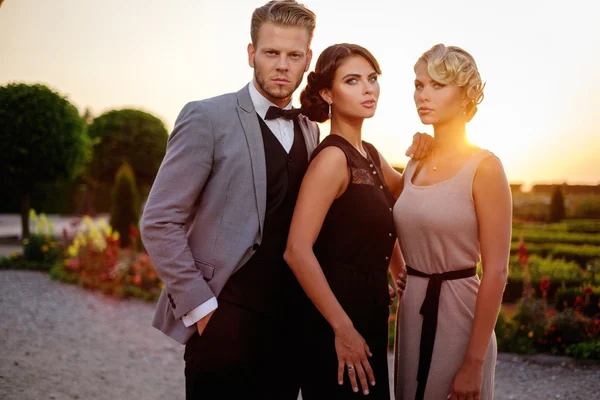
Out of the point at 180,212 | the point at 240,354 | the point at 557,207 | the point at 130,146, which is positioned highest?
the point at 180,212

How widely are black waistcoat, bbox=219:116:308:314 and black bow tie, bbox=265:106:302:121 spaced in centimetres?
17

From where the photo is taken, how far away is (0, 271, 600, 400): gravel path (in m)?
5.39

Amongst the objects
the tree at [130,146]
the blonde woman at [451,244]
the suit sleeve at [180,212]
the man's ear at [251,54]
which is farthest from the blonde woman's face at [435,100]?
the tree at [130,146]

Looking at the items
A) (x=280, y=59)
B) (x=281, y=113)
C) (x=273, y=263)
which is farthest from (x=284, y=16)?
(x=273, y=263)

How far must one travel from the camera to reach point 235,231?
2.65 meters

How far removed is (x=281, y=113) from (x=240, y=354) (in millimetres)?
1106

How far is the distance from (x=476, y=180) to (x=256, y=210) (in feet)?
3.03

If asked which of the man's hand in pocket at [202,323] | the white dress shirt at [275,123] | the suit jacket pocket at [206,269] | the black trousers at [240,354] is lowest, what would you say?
the black trousers at [240,354]

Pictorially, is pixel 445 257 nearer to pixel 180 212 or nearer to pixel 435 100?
pixel 435 100

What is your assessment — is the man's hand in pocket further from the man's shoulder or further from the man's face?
the man's face

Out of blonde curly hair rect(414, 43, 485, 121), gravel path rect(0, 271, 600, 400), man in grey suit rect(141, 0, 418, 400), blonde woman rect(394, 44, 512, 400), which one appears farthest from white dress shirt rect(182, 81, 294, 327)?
gravel path rect(0, 271, 600, 400)

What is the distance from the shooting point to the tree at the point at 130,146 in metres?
35.2

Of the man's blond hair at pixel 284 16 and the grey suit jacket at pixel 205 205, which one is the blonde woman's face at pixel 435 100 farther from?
the grey suit jacket at pixel 205 205

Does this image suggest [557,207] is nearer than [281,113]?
No
